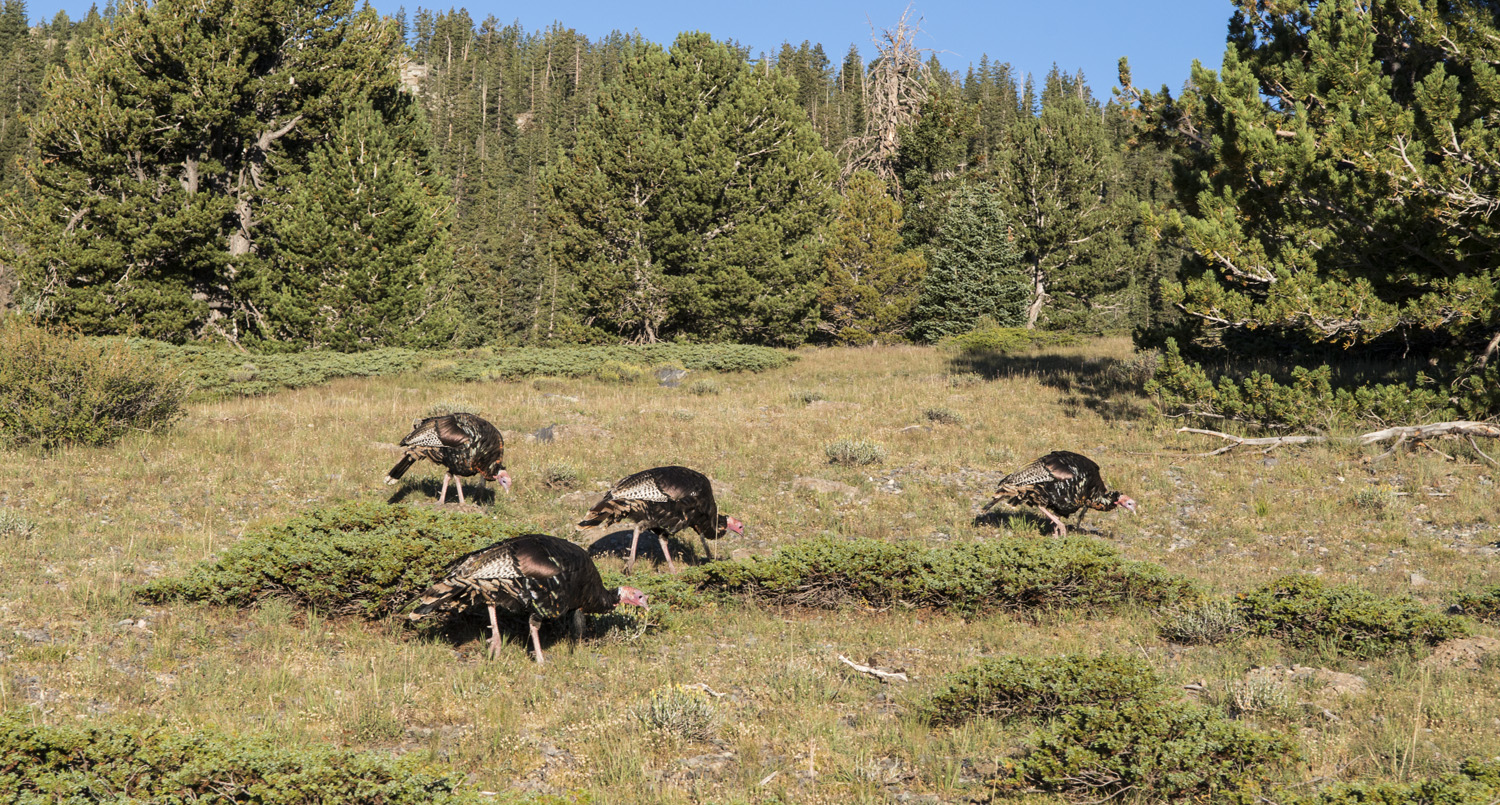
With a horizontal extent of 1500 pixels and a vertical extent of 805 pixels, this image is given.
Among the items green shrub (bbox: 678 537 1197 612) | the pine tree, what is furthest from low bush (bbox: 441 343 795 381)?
green shrub (bbox: 678 537 1197 612)

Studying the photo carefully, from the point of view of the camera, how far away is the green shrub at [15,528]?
9836mm

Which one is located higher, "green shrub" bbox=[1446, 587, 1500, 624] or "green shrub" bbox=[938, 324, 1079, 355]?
"green shrub" bbox=[938, 324, 1079, 355]

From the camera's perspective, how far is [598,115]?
38.2 m

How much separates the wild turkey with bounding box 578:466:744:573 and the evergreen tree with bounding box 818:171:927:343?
1320 inches

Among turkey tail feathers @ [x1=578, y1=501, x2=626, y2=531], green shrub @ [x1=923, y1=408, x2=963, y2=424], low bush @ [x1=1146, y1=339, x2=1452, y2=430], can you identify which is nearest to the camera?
turkey tail feathers @ [x1=578, y1=501, x2=626, y2=531]

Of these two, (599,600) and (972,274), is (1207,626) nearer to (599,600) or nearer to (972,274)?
(599,600)

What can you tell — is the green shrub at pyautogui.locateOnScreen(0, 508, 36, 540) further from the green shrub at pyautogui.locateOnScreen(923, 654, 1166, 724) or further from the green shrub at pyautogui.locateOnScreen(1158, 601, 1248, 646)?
the green shrub at pyautogui.locateOnScreen(1158, 601, 1248, 646)

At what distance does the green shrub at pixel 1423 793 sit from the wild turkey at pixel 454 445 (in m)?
9.59

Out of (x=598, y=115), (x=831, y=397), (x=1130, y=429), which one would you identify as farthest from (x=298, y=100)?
(x=1130, y=429)

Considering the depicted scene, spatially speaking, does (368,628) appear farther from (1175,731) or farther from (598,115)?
(598,115)

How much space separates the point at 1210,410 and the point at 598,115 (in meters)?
27.9

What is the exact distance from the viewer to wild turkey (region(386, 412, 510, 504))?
466 inches

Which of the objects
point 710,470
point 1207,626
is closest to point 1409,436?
point 1207,626

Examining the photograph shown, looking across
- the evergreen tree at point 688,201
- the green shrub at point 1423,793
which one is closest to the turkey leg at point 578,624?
the green shrub at point 1423,793
